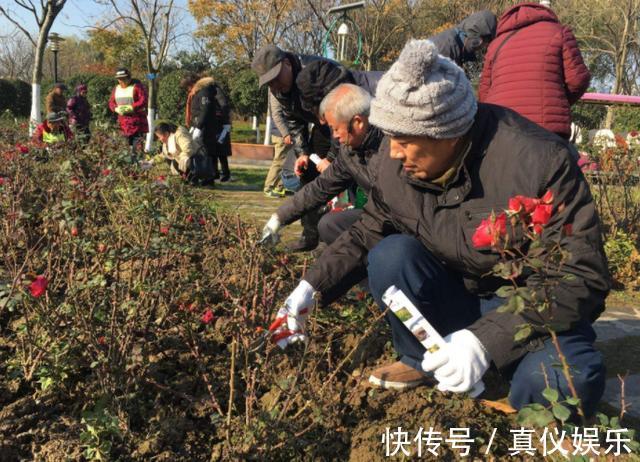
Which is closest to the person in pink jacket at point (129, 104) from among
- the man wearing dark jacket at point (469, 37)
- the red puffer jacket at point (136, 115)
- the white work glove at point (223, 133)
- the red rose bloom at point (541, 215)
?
the red puffer jacket at point (136, 115)

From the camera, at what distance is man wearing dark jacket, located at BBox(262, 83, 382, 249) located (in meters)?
2.79

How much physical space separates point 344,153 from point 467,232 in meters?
1.20

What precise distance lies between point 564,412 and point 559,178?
695 mm

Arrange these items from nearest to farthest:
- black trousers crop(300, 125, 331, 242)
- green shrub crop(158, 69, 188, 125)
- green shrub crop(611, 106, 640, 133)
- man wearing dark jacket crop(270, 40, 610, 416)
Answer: man wearing dark jacket crop(270, 40, 610, 416) < black trousers crop(300, 125, 331, 242) < green shrub crop(611, 106, 640, 133) < green shrub crop(158, 69, 188, 125)

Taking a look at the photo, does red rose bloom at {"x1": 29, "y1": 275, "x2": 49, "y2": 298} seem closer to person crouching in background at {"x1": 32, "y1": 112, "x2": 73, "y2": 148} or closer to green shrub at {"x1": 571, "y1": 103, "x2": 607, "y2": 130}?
person crouching in background at {"x1": 32, "y1": 112, "x2": 73, "y2": 148}

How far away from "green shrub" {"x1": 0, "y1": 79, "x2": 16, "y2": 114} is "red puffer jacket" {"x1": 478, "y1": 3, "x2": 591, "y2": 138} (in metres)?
24.2

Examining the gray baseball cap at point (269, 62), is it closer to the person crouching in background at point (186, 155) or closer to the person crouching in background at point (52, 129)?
the person crouching in background at point (186, 155)

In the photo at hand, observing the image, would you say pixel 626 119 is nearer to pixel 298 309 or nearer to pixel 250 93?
pixel 250 93

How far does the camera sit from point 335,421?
6.05ft

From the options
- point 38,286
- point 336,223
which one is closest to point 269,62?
point 336,223

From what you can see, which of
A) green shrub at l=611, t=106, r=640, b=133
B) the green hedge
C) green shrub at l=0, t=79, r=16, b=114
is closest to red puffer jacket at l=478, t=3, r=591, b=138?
green shrub at l=611, t=106, r=640, b=133

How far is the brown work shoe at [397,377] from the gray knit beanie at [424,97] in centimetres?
91

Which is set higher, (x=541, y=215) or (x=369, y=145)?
(x=369, y=145)

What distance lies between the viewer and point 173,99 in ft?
59.4
